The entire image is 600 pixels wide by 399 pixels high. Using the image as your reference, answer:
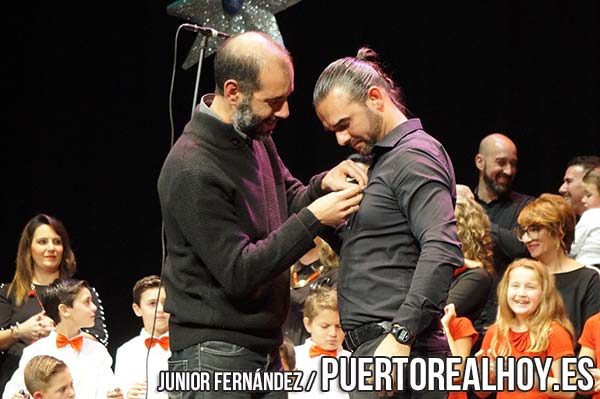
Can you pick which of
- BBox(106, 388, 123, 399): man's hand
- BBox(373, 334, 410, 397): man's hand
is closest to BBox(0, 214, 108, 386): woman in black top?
BBox(106, 388, 123, 399): man's hand

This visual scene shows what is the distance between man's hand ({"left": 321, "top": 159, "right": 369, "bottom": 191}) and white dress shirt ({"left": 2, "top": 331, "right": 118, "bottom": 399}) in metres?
2.07

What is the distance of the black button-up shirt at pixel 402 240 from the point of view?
107 inches

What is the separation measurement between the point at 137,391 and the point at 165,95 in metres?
2.69

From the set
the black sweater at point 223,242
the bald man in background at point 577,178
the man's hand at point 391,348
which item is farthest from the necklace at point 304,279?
the man's hand at point 391,348

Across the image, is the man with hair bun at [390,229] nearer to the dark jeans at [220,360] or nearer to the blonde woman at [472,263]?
the dark jeans at [220,360]

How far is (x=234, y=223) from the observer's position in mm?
2857

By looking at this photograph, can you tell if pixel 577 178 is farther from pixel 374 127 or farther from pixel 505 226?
pixel 374 127

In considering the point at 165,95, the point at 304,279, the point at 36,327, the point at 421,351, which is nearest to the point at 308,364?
the point at 304,279

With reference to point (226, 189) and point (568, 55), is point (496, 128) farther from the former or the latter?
point (226, 189)

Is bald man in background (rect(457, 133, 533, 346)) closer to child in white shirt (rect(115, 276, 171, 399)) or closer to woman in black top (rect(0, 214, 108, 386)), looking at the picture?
child in white shirt (rect(115, 276, 171, 399))

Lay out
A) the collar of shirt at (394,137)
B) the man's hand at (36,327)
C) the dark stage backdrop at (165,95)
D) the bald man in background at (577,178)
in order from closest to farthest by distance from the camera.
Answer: the collar of shirt at (394,137)
the man's hand at (36,327)
the bald man in background at (577,178)
the dark stage backdrop at (165,95)

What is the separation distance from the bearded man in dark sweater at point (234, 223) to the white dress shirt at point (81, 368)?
200 centimetres

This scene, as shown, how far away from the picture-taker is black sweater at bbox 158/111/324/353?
2816mm

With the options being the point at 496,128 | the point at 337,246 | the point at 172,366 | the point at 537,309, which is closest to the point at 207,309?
the point at 172,366
